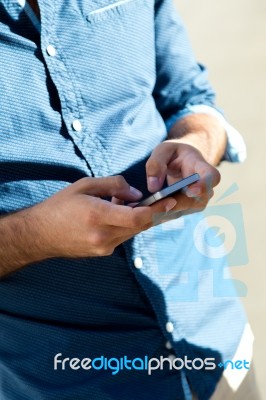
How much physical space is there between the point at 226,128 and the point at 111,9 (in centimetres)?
44

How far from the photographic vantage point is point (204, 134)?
1.63 metres

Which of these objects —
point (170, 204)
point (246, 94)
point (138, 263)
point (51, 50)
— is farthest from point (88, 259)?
point (246, 94)

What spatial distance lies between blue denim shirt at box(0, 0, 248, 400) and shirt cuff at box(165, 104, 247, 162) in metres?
0.21

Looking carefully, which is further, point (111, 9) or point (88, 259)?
point (111, 9)

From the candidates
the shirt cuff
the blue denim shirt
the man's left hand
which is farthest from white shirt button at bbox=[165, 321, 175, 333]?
the shirt cuff

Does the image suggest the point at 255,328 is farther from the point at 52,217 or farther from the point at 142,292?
the point at 52,217

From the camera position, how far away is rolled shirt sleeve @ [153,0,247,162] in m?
1.65

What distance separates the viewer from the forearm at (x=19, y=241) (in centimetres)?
127

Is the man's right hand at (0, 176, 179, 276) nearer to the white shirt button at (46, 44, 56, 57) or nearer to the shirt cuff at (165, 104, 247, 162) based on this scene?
the white shirt button at (46, 44, 56, 57)

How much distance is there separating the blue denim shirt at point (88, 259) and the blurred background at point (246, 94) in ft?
4.30

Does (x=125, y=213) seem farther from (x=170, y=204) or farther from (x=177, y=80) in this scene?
(x=177, y=80)

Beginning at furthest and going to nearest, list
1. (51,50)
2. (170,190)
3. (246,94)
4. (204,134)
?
(246,94)
(204,134)
(51,50)
(170,190)

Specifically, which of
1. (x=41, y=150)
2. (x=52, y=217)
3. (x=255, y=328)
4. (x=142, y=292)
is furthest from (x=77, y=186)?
(x=255, y=328)

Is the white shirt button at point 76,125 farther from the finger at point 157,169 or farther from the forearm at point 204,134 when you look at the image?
the forearm at point 204,134
